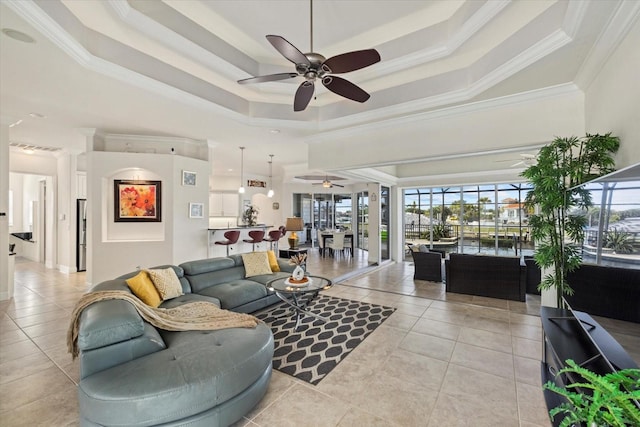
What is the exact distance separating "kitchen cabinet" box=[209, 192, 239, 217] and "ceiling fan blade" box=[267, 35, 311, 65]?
8896 millimetres

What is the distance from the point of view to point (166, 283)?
12.0ft

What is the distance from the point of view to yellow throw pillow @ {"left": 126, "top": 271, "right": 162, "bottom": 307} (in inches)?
129

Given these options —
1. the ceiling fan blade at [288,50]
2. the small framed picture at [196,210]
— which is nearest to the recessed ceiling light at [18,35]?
the ceiling fan blade at [288,50]

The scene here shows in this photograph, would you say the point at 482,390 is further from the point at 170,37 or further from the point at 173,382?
the point at 170,37

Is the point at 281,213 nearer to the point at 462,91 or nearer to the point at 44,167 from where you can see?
the point at 44,167

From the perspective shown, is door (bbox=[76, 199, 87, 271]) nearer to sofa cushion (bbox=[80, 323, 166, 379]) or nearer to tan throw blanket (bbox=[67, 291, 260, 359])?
tan throw blanket (bbox=[67, 291, 260, 359])

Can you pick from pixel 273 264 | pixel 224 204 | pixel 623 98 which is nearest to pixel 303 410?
pixel 273 264

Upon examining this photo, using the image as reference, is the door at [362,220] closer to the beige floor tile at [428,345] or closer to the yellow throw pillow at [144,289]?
the beige floor tile at [428,345]

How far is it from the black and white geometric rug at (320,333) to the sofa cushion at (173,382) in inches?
26.3

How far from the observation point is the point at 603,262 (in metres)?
1.87

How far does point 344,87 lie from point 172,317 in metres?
2.83

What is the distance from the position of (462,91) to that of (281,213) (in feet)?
27.7

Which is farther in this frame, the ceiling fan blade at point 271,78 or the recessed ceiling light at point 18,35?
the ceiling fan blade at point 271,78

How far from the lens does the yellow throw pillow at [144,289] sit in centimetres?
329
